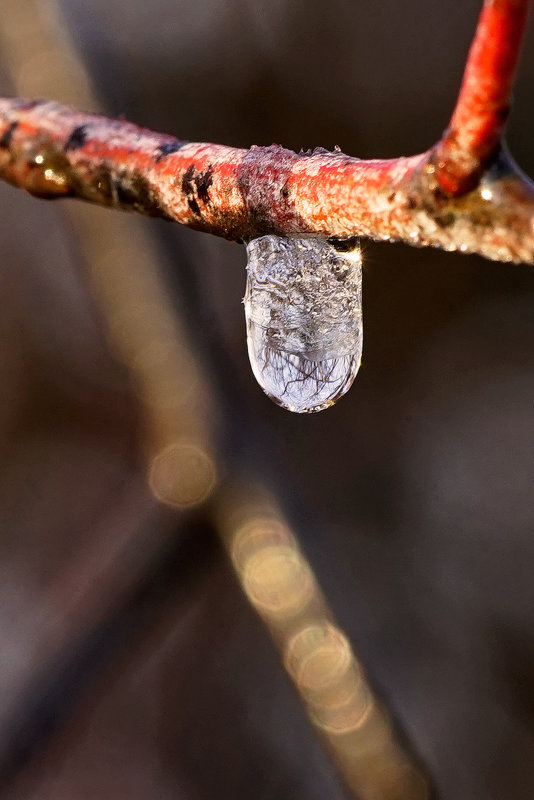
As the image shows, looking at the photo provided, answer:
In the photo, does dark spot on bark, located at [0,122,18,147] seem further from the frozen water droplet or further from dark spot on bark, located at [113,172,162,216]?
the frozen water droplet

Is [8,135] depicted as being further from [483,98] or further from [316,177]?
[483,98]

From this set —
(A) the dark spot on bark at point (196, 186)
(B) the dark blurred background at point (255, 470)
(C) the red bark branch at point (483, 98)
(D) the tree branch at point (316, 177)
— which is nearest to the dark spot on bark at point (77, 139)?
(D) the tree branch at point (316, 177)

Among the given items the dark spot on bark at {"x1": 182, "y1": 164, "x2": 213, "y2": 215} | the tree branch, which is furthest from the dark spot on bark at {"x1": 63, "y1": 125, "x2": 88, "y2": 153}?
the dark spot on bark at {"x1": 182, "y1": 164, "x2": 213, "y2": 215}

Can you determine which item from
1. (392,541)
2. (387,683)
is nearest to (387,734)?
(387,683)

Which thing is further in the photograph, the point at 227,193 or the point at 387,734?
the point at 387,734

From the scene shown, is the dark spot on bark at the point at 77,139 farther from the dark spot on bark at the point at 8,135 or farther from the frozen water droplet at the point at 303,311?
the frozen water droplet at the point at 303,311

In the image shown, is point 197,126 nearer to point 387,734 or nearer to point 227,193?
point 227,193

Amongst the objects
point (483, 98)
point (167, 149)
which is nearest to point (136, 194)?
point (167, 149)
